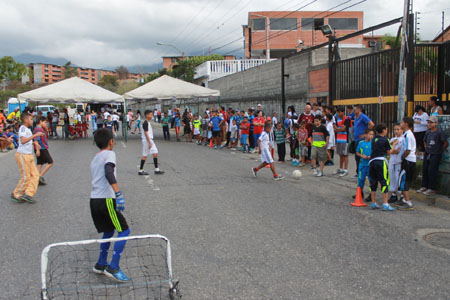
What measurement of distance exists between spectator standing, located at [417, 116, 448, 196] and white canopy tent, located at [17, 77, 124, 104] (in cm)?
2018

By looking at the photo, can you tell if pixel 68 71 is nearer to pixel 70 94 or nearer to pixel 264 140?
pixel 70 94

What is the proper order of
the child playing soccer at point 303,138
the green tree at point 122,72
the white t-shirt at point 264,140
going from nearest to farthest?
the white t-shirt at point 264,140, the child playing soccer at point 303,138, the green tree at point 122,72

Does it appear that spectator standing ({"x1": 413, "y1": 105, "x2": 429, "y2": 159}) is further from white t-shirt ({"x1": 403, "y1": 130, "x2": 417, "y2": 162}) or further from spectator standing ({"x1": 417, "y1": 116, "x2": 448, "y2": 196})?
white t-shirt ({"x1": 403, "y1": 130, "x2": 417, "y2": 162})

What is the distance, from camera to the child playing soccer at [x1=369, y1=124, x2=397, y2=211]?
7.30 metres

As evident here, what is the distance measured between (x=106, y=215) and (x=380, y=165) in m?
4.99

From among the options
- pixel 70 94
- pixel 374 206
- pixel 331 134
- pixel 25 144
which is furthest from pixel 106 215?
pixel 70 94

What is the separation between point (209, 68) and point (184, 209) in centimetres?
3221

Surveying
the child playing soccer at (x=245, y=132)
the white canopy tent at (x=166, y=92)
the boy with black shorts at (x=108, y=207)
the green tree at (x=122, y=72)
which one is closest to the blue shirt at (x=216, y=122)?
the child playing soccer at (x=245, y=132)

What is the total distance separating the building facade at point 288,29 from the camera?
46531 mm

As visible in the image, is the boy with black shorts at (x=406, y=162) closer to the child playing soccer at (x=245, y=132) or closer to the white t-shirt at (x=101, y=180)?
the white t-shirt at (x=101, y=180)

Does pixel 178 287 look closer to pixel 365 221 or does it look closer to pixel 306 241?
pixel 306 241

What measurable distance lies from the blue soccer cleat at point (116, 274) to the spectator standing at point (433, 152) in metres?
6.35

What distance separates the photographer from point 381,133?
7.39 meters

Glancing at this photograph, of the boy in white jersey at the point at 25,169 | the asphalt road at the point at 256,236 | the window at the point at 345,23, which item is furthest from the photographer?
the window at the point at 345,23
